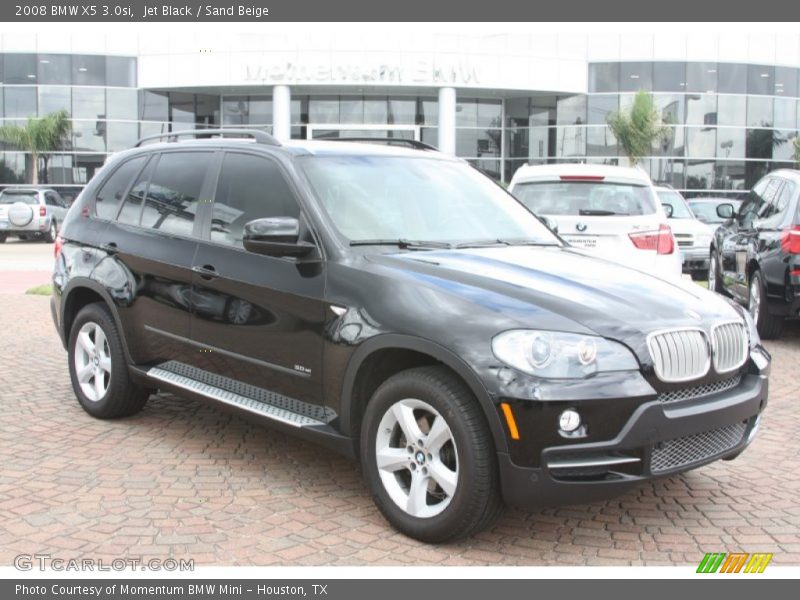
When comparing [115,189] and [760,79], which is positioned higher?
[760,79]

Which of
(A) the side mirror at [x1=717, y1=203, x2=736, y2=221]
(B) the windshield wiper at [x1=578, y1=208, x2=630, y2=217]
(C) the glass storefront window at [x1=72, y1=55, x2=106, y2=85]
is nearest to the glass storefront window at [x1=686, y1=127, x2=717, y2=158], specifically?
(C) the glass storefront window at [x1=72, y1=55, x2=106, y2=85]

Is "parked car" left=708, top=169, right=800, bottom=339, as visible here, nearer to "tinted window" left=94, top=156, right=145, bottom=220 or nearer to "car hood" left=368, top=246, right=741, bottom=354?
"car hood" left=368, top=246, right=741, bottom=354

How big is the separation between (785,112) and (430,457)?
37382mm

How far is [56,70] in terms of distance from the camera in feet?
117

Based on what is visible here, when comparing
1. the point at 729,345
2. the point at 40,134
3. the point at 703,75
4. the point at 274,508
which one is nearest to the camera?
the point at 729,345

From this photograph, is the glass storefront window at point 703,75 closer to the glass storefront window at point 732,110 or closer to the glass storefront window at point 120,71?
the glass storefront window at point 732,110

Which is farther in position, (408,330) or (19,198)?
(19,198)

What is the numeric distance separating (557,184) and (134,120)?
1225 inches

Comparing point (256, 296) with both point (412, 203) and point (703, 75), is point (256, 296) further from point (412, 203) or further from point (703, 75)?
point (703, 75)

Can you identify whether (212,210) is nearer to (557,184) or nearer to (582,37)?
(557,184)

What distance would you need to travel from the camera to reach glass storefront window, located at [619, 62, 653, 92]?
35594mm

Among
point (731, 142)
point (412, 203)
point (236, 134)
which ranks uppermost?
point (731, 142)

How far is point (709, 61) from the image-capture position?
1389 inches

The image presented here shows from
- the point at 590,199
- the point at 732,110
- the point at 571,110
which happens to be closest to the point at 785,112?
the point at 732,110
